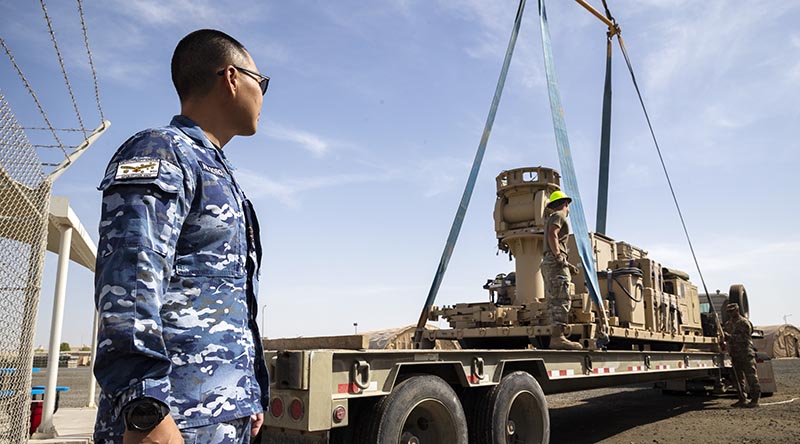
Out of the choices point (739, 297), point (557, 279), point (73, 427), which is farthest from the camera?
point (739, 297)

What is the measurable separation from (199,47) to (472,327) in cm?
630

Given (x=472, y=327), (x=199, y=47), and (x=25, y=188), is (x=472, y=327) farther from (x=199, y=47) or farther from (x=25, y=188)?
(x=199, y=47)

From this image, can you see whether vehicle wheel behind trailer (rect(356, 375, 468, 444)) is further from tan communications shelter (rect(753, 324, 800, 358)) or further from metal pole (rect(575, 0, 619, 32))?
tan communications shelter (rect(753, 324, 800, 358))

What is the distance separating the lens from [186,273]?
160 centimetres

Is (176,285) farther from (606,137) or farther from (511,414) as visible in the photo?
(606,137)

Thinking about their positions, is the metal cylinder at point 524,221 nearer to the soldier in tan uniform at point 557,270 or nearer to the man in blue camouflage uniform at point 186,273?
the soldier in tan uniform at point 557,270

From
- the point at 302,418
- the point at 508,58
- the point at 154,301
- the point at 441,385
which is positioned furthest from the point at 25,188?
the point at 508,58

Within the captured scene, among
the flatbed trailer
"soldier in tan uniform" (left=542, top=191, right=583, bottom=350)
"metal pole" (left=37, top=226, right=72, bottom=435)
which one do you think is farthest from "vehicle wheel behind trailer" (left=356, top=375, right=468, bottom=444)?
"metal pole" (left=37, top=226, right=72, bottom=435)

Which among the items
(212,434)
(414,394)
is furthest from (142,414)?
(414,394)

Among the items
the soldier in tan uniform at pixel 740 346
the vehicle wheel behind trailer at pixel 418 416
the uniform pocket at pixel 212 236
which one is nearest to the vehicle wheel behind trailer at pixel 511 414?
the vehicle wheel behind trailer at pixel 418 416

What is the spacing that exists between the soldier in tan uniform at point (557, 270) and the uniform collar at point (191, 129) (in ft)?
17.8

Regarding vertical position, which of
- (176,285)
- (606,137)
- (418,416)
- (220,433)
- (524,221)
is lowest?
(418,416)

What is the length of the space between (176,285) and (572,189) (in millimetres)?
6468

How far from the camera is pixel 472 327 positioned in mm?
7668
